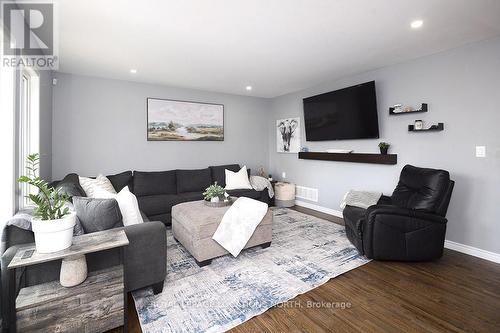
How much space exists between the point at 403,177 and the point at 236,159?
3400mm

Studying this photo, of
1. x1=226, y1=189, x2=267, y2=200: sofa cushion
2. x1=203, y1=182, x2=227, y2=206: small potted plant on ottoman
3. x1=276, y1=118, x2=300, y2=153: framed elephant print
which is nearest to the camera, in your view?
x1=203, y1=182, x2=227, y2=206: small potted plant on ottoman

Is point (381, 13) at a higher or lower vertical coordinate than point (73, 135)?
higher

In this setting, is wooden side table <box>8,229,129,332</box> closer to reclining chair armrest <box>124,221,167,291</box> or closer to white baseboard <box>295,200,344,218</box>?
reclining chair armrest <box>124,221,167,291</box>

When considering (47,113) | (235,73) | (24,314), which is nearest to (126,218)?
(24,314)

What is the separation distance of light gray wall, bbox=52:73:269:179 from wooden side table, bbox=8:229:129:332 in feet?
9.21

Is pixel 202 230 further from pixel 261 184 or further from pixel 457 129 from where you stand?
pixel 457 129

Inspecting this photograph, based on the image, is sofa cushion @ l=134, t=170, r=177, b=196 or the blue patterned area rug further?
sofa cushion @ l=134, t=170, r=177, b=196

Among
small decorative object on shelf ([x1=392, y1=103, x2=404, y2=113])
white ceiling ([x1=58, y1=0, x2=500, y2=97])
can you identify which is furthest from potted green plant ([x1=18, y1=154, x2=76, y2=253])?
small decorative object on shelf ([x1=392, y1=103, x2=404, y2=113])

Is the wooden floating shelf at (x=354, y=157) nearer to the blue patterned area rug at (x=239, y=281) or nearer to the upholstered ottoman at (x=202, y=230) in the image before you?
the blue patterned area rug at (x=239, y=281)

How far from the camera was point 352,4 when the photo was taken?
2066 mm

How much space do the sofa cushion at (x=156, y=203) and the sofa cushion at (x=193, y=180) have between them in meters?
0.44

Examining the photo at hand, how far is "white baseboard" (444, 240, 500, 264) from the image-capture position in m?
2.74

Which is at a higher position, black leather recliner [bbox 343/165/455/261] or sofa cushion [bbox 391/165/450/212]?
sofa cushion [bbox 391/165/450/212]

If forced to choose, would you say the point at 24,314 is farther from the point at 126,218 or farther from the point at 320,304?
the point at 320,304
